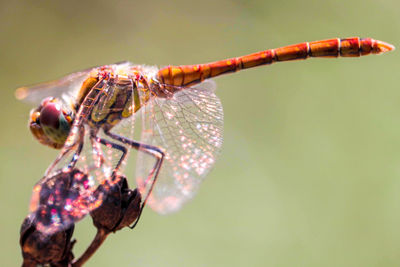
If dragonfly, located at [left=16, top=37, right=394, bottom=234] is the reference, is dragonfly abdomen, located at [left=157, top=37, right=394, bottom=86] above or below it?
above

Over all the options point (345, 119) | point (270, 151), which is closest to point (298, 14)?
point (345, 119)

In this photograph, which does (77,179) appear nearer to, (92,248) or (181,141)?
(92,248)

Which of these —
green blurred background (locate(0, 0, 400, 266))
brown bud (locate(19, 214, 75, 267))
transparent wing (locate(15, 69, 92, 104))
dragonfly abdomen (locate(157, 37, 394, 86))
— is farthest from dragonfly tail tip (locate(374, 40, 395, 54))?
brown bud (locate(19, 214, 75, 267))

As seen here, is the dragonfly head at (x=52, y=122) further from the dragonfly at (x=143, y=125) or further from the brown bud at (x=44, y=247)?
the brown bud at (x=44, y=247)

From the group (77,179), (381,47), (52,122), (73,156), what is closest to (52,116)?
(52,122)

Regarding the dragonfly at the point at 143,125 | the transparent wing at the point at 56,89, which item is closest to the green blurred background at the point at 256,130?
the transparent wing at the point at 56,89

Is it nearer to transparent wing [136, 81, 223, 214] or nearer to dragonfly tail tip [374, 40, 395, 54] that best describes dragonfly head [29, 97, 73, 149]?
transparent wing [136, 81, 223, 214]
